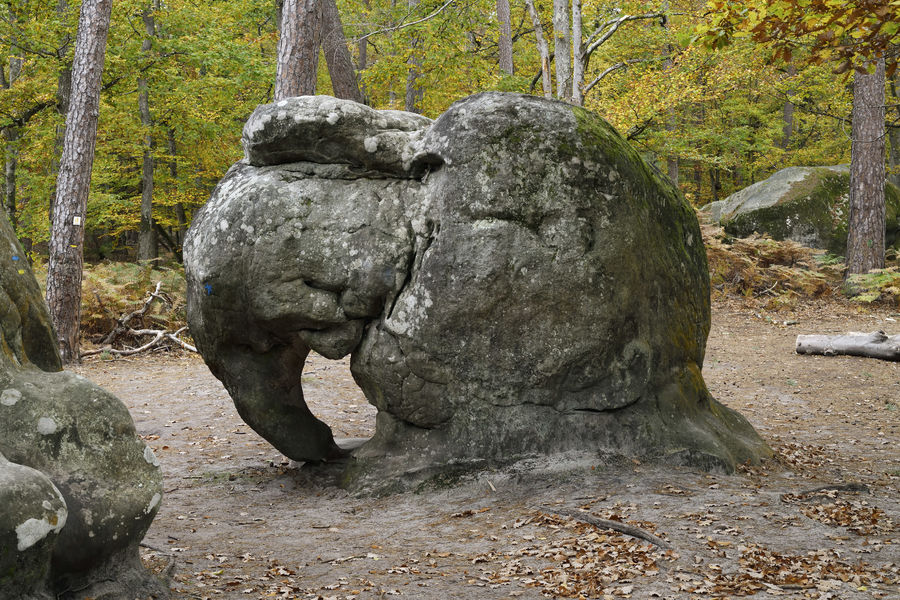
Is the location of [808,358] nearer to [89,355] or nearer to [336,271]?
[336,271]

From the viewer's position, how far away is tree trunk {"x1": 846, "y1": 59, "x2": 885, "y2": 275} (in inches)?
634

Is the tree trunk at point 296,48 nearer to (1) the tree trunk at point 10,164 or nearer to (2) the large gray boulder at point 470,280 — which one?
(2) the large gray boulder at point 470,280

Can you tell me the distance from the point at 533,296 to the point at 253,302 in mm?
2333

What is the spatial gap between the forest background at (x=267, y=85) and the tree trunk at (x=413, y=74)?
0.23ft

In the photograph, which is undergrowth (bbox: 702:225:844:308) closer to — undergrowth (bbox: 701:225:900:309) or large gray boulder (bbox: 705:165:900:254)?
undergrowth (bbox: 701:225:900:309)

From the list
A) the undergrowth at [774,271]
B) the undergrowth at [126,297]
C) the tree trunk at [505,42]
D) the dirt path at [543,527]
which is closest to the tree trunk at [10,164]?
the undergrowth at [126,297]

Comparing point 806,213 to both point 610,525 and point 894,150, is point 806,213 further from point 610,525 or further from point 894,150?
point 610,525

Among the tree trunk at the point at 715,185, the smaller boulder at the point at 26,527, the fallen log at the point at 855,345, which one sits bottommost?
the fallen log at the point at 855,345

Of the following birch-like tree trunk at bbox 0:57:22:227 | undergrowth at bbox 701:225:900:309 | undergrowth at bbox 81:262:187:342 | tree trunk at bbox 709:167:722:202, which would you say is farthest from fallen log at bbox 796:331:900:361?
tree trunk at bbox 709:167:722:202

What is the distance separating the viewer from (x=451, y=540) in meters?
5.16

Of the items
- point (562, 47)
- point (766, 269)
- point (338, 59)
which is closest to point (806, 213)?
point (766, 269)

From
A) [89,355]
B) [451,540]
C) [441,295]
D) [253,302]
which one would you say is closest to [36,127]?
[89,355]

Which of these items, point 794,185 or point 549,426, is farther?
point 794,185

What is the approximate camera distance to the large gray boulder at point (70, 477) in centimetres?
312
